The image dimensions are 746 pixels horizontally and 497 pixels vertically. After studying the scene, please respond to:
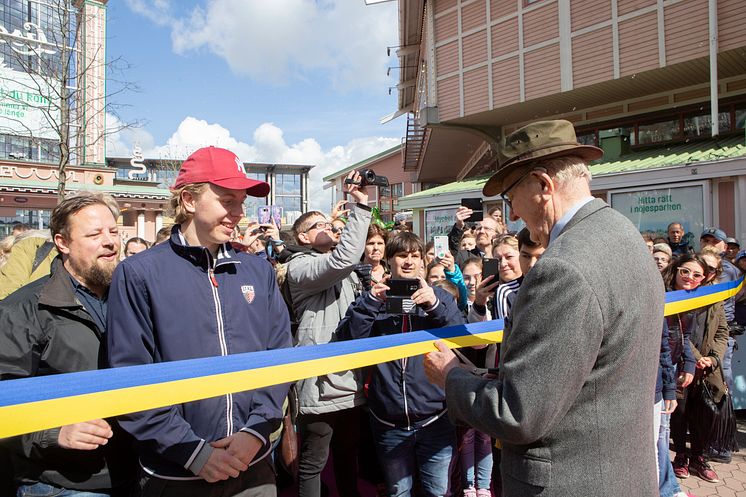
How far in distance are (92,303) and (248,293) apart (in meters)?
0.78

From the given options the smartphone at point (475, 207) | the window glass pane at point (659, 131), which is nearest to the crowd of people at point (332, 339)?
the smartphone at point (475, 207)

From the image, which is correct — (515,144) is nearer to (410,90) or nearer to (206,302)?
(206,302)

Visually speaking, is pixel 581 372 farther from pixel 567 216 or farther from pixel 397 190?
pixel 397 190

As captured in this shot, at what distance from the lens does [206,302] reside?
1.97 m

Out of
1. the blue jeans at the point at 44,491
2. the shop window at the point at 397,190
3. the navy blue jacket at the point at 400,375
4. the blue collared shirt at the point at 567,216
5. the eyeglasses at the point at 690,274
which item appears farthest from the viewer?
the shop window at the point at 397,190

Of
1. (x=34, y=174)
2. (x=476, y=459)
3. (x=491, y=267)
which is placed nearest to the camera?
(x=491, y=267)

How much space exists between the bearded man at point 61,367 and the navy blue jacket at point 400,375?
1.40m

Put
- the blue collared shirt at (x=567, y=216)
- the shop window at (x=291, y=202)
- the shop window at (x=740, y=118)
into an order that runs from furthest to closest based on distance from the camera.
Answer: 1. the shop window at (x=291, y=202)
2. the shop window at (x=740, y=118)
3. the blue collared shirt at (x=567, y=216)

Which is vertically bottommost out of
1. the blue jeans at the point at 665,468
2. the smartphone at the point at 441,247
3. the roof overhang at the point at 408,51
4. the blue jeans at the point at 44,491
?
the blue jeans at the point at 665,468

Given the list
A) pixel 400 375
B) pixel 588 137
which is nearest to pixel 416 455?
pixel 400 375

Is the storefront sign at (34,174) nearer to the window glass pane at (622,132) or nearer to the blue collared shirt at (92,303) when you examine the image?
the window glass pane at (622,132)

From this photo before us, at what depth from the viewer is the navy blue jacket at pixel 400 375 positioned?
9.88 ft

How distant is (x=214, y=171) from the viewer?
2082mm

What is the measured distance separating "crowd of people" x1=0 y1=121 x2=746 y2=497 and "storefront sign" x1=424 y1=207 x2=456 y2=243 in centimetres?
1213
